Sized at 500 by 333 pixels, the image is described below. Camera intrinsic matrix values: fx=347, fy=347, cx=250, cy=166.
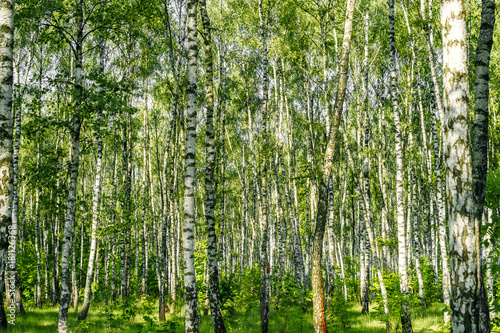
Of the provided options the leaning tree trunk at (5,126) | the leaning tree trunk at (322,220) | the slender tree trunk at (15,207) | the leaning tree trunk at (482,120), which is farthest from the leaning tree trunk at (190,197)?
the slender tree trunk at (15,207)

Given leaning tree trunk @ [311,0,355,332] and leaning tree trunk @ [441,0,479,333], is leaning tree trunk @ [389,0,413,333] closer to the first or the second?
leaning tree trunk @ [311,0,355,332]

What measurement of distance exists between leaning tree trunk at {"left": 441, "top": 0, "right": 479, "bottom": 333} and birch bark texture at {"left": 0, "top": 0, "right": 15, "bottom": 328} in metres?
4.56

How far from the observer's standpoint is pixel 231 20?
17641 mm

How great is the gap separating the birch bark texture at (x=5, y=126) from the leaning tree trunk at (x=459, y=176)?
4565 millimetres

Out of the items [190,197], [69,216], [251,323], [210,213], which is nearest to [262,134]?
[210,213]

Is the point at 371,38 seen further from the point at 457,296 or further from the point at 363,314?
the point at 457,296

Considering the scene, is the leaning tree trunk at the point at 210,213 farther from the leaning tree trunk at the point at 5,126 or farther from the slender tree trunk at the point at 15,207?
the slender tree trunk at the point at 15,207

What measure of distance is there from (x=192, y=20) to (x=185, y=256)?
15.6 feet

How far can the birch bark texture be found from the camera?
11.8 ft

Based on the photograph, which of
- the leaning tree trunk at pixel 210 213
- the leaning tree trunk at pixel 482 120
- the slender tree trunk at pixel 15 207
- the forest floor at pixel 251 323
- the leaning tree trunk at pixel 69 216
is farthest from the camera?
the forest floor at pixel 251 323

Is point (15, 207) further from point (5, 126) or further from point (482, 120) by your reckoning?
point (482, 120)

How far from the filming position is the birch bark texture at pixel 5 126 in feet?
11.8

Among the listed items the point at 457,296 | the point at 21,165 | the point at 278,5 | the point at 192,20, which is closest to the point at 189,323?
the point at 457,296

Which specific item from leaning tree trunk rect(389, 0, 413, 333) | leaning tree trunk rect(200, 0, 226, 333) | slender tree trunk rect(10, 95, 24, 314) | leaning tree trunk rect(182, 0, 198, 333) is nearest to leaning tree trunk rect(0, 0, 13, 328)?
leaning tree trunk rect(182, 0, 198, 333)
